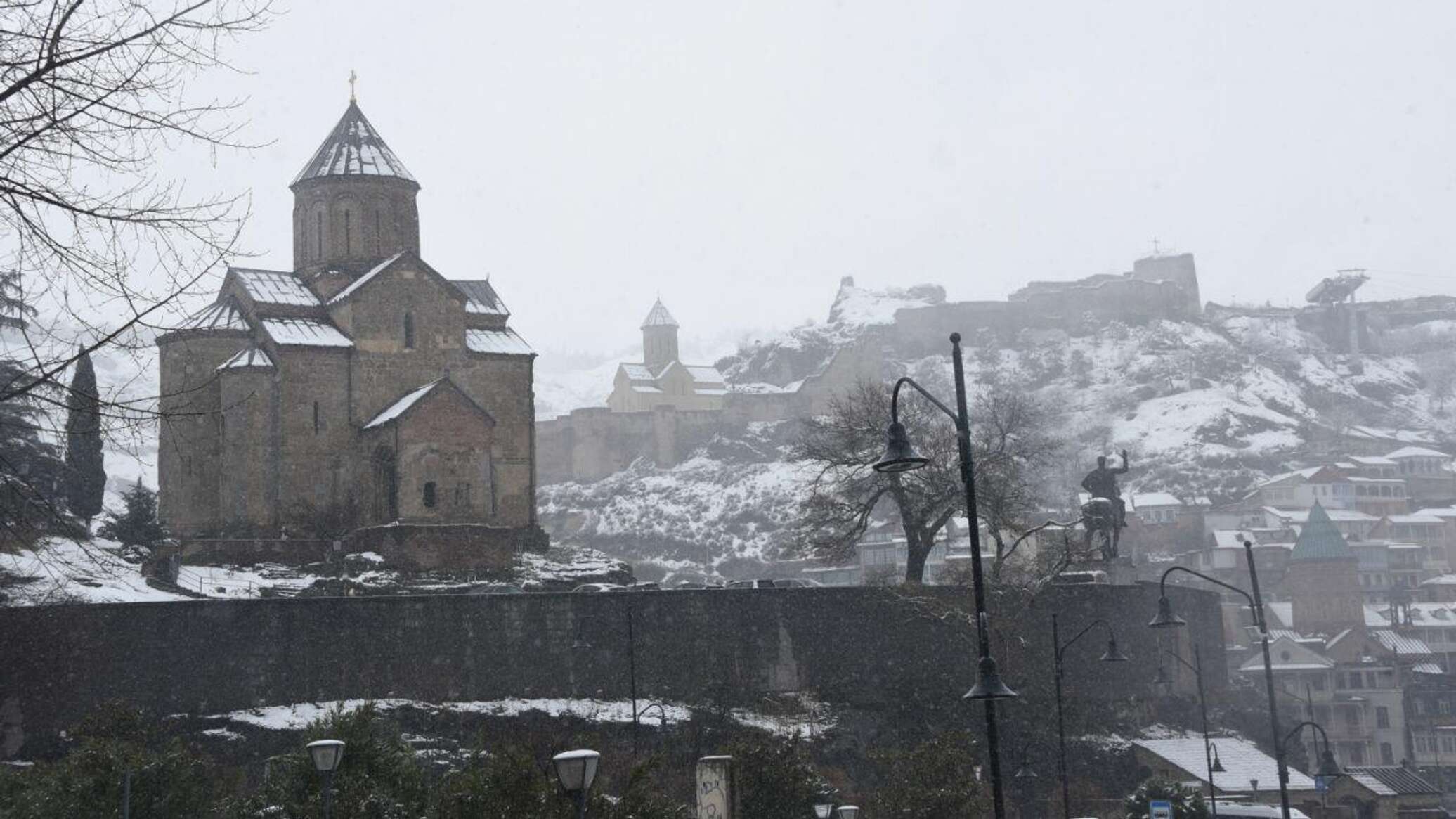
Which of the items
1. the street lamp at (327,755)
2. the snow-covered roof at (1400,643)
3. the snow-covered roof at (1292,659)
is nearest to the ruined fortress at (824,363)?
the snow-covered roof at (1400,643)

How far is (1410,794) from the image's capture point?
51719 millimetres

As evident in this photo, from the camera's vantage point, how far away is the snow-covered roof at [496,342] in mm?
51438

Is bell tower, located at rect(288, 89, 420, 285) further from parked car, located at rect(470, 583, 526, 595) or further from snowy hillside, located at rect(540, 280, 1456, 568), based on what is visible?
snowy hillside, located at rect(540, 280, 1456, 568)

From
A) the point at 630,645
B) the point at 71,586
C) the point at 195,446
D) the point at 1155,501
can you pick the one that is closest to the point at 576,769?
the point at 630,645

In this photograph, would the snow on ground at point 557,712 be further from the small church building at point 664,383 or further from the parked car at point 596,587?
the small church building at point 664,383

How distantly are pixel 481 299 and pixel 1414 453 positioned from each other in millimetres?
81844

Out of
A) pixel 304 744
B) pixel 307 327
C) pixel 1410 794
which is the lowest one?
pixel 1410 794

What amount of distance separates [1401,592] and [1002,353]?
4235 centimetres

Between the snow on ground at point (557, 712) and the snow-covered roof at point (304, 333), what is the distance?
550 inches

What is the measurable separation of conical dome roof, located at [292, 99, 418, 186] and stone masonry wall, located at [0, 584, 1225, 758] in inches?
703

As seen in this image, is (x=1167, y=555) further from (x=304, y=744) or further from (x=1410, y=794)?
(x=304, y=744)

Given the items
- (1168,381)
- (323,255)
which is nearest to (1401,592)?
(1168,381)

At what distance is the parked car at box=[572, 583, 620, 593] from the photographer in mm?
41750

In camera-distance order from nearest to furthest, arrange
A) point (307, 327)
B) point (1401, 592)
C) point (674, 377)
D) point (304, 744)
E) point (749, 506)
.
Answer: point (304, 744), point (307, 327), point (1401, 592), point (749, 506), point (674, 377)
